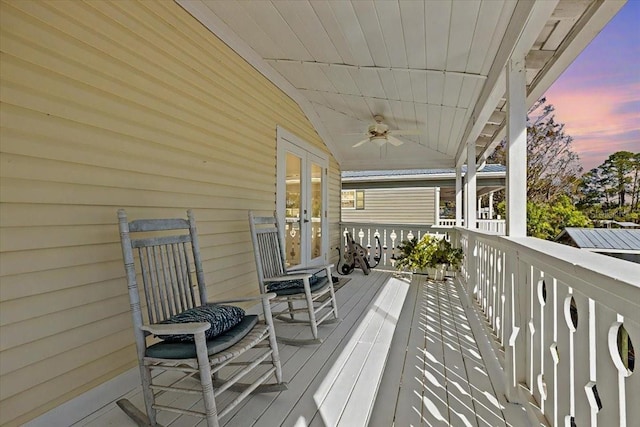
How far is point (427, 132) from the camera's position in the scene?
514 cm

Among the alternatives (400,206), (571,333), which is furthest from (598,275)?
(400,206)

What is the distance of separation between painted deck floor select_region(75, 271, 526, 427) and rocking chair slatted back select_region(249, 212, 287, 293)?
0.55m

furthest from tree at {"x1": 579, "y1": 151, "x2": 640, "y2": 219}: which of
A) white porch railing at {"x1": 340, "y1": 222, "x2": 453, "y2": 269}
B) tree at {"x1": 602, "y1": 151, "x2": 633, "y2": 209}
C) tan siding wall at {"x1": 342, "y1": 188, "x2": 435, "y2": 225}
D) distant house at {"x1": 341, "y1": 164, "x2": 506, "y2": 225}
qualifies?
tan siding wall at {"x1": 342, "y1": 188, "x2": 435, "y2": 225}

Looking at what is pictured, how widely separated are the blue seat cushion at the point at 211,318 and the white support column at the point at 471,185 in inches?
153

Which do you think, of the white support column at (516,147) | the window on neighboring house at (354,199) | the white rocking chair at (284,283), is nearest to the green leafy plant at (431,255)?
the white rocking chair at (284,283)

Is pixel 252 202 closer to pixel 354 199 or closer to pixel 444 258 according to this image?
pixel 444 258

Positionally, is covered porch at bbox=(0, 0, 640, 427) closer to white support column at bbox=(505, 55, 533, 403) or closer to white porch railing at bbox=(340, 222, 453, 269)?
white support column at bbox=(505, 55, 533, 403)

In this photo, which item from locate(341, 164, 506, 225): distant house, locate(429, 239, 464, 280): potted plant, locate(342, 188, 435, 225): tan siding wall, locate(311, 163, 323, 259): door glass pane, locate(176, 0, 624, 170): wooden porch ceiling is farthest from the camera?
locate(342, 188, 435, 225): tan siding wall

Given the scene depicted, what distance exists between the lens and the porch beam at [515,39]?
5.79 ft

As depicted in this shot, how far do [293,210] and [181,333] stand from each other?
3182 millimetres

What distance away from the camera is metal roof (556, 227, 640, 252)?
129 cm

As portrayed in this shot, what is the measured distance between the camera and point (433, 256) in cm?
541

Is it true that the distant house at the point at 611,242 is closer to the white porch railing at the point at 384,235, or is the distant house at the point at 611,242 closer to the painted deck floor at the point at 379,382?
the painted deck floor at the point at 379,382

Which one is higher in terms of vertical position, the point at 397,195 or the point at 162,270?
the point at 397,195
